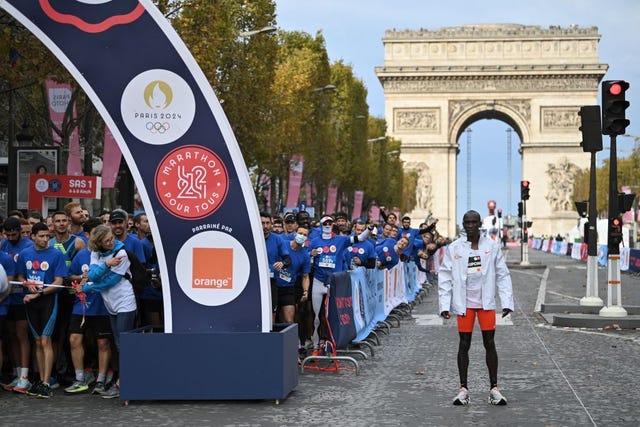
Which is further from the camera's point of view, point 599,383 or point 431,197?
point 431,197

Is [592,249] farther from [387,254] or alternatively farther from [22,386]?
[22,386]

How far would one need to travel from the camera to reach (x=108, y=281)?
41.1 ft

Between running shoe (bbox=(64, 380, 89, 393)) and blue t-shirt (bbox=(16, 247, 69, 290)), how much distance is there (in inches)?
43.0

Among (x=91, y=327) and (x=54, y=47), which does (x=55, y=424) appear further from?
(x=54, y=47)

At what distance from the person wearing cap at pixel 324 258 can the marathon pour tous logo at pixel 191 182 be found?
3.99 meters

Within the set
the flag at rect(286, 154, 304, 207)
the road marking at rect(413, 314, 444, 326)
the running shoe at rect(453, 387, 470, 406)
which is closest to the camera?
the running shoe at rect(453, 387, 470, 406)

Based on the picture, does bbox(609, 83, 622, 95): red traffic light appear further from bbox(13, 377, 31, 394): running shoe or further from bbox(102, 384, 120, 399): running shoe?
bbox(13, 377, 31, 394): running shoe

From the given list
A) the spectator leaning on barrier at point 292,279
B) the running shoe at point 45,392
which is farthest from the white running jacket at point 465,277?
the running shoe at point 45,392

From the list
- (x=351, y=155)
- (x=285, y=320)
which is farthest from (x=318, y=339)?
(x=351, y=155)

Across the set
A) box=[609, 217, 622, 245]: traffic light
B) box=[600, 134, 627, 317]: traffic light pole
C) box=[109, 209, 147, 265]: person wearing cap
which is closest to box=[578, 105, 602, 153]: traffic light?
box=[600, 134, 627, 317]: traffic light pole

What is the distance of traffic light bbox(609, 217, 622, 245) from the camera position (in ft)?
69.8

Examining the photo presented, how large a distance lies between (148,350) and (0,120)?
82.2ft

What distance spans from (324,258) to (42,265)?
4482 mm

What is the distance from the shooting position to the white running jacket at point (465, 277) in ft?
39.1
